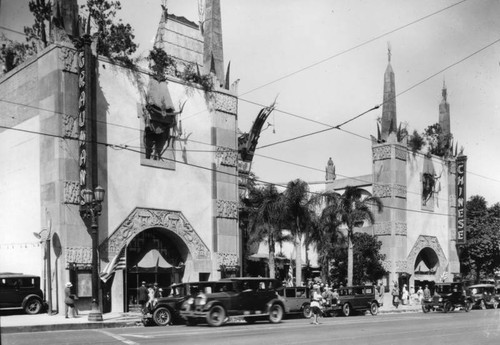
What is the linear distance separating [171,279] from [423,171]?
2666 cm

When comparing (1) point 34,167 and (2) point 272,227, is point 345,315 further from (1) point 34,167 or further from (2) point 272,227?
(1) point 34,167

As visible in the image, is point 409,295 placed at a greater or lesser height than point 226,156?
lesser

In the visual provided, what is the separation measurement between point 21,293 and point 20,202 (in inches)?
189

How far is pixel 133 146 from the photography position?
2939 centimetres

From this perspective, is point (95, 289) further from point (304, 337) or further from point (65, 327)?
point (304, 337)

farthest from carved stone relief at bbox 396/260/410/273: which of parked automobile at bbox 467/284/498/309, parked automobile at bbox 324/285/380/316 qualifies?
parked automobile at bbox 324/285/380/316

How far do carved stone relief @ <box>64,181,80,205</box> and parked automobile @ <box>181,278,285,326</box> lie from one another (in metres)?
7.67

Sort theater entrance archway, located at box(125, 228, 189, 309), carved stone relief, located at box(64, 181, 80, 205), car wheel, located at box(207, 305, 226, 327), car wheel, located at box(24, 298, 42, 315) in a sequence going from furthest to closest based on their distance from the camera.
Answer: theater entrance archway, located at box(125, 228, 189, 309) < carved stone relief, located at box(64, 181, 80, 205) < car wheel, located at box(24, 298, 42, 315) < car wheel, located at box(207, 305, 226, 327)

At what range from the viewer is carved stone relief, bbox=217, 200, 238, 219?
32.7 meters

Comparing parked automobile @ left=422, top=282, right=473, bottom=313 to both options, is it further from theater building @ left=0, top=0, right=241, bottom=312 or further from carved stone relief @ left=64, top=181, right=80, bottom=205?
carved stone relief @ left=64, top=181, right=80, bottom=205

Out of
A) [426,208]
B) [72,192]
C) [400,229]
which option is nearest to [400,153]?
[426,208]

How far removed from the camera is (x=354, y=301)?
31.1 meters

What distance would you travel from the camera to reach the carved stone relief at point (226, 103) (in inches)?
1316

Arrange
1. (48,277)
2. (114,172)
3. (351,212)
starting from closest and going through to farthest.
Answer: (48,277), (114,172), (351,212)
